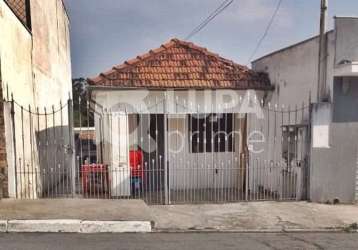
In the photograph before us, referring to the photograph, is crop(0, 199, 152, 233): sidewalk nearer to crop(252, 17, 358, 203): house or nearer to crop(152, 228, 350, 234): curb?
crop(152, 228, 350, 234): curb

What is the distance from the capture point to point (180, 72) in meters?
9.62

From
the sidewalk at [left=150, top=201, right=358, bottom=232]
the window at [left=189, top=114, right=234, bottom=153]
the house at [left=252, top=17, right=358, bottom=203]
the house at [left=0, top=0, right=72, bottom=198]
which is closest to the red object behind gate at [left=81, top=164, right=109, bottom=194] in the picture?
the house at [left=0, top=0, right=72, bottom=198]

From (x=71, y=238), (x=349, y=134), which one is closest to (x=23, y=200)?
(x=71, y=238)

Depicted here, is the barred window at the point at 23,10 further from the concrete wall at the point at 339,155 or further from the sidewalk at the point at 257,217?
the concrete wall at the point at 339,155

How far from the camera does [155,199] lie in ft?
27.5

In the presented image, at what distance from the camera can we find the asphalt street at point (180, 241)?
494 cm

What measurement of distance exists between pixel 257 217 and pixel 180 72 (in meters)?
4.78

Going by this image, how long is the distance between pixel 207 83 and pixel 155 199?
11.5ft

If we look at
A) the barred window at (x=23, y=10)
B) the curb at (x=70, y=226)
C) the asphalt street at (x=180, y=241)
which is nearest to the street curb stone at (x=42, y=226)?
the curb at (x=70, y=226)

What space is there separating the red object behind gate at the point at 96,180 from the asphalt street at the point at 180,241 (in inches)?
142

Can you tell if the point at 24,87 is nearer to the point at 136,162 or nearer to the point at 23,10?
the point at 23,10

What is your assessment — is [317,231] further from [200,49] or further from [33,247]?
[200,49]

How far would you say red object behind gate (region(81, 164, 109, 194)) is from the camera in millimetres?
8992

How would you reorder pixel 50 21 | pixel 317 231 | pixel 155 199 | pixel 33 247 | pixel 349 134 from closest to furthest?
pixel 33 247
pixel 317 231
pixel 349 134
pixel 155 199
pixel 50 21
